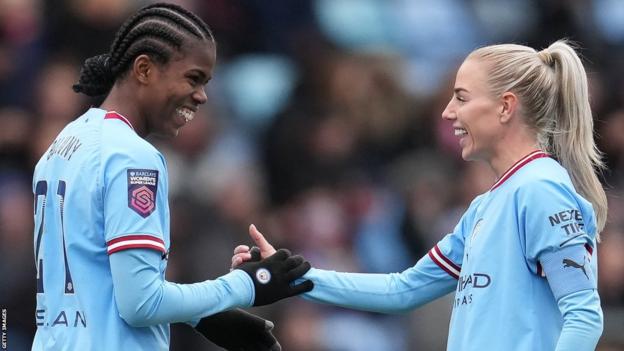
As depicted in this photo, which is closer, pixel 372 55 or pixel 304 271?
pixel 304 271

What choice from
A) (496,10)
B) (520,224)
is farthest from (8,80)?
(520,224)

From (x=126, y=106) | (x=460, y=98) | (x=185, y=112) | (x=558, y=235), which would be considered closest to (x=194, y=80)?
(x=185, y=112)

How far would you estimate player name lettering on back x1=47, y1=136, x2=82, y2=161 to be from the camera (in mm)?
4641

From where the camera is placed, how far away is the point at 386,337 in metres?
9.19

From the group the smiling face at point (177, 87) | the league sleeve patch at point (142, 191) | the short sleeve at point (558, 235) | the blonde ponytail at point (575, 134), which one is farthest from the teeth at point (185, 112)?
the blonde ponytail at point (575, 134)

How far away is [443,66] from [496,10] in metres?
1.08

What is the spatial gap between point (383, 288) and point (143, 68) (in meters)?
1.35

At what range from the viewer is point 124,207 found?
14.6 ft

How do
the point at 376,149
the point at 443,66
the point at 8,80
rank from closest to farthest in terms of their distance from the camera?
1. the point at 8,80
2. the point at 376,149
3. the point at 443,66

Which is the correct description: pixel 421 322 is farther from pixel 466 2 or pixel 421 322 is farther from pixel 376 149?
pixel 466 2

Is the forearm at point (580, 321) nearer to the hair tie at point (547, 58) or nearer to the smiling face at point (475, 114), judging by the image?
the smiling face at point (475, 114)

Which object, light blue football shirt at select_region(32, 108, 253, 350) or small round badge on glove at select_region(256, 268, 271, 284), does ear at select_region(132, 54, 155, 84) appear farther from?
small round badge on glove at select_region(256, 268, 271, 284)

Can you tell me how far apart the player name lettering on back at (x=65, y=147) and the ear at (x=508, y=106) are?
150 cm

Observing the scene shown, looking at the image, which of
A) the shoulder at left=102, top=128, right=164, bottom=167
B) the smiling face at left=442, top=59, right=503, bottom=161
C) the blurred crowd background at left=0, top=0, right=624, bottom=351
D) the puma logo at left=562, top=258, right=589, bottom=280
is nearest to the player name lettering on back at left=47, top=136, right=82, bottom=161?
the shoulder at left=102, top=128, right=164, bottom=167
